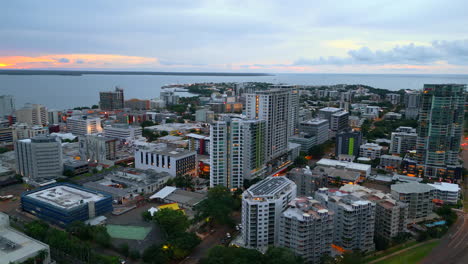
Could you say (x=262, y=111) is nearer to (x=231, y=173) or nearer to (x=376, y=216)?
(x=231, y=173)

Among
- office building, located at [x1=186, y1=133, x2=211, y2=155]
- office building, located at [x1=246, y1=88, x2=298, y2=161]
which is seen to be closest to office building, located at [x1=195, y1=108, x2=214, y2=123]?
office building, located at [x1=186, y1=133, x2=211, y2=155]

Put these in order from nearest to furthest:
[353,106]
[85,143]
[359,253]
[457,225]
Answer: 1. [359,253]
2. [457,225]
3. [85,143]
4. [353,106]

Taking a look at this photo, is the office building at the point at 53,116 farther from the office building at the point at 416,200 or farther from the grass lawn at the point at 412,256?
the grass lawn at the point at 412,256

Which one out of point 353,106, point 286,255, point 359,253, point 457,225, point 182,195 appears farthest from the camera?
point 353,106

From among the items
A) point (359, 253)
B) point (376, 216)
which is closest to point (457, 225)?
point (376, 216)

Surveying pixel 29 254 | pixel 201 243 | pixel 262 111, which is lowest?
pixel 201 243

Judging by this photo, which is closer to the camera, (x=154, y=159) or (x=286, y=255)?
(x=286, y=255)

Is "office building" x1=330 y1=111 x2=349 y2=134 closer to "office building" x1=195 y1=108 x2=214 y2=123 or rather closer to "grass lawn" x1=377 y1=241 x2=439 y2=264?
"office building" x1=195 y1=108 x2=214 y2=123
